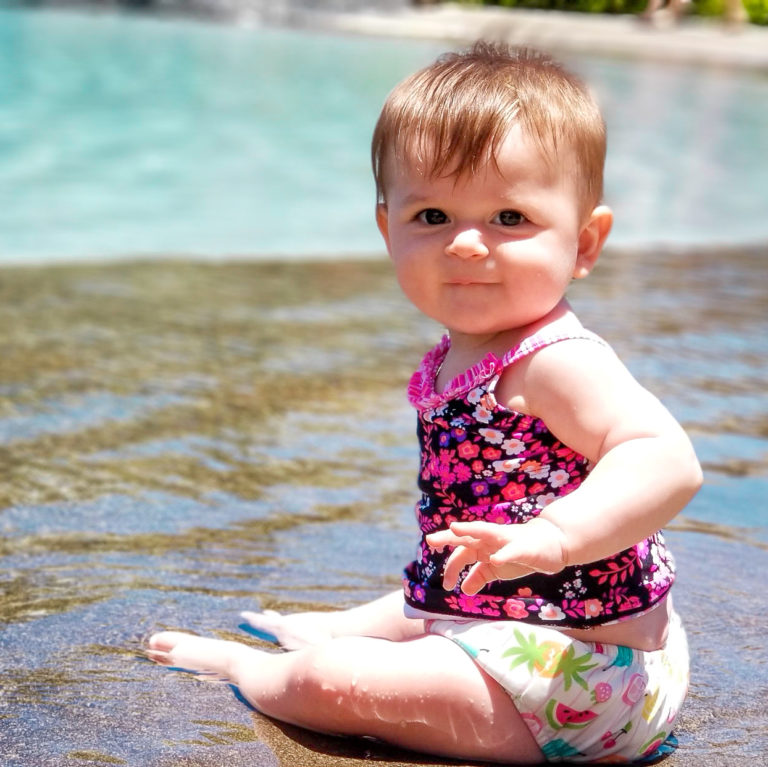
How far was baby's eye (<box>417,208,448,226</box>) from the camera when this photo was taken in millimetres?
1848

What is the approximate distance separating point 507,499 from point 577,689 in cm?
30

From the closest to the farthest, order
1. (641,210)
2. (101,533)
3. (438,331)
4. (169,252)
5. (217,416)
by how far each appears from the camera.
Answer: (101,533), (217,416), (438,331), (169,252), (641,210)

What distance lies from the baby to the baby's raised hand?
0.03 m

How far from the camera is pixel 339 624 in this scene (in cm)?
212

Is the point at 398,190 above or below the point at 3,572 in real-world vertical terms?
above

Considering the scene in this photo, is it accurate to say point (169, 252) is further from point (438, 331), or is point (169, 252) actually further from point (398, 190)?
point (398, 190)

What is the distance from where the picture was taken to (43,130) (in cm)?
1280

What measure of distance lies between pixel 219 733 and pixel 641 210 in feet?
27.1

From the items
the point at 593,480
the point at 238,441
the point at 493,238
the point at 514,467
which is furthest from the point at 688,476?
the point at 238,441

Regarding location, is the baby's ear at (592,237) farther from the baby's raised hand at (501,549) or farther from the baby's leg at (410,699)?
the baby's leg at (410,699)

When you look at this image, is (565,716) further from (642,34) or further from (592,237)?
(642,34)

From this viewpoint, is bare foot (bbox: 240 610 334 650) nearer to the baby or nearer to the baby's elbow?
the baby

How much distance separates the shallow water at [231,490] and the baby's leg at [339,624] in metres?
0.08

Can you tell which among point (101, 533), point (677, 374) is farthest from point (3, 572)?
point (677, 374)
